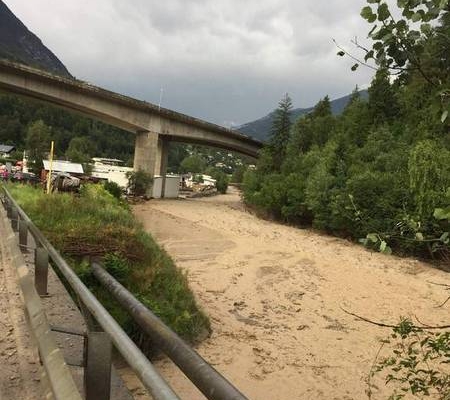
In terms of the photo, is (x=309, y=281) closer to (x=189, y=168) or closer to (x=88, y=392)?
(x=88, y=392)

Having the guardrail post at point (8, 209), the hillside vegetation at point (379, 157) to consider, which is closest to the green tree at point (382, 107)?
the hillside vegetation at point (379, 157)

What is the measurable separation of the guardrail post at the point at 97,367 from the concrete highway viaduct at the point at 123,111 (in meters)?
38.3

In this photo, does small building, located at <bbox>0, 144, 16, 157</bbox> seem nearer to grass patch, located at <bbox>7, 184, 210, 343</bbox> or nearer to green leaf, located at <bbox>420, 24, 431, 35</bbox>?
grass patch, located at <bbox>7, 184, 210, 343</bbox>

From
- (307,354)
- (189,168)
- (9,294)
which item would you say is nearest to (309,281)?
(307,354)

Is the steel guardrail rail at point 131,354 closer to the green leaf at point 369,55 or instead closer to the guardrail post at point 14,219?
the green leaf at point 369,55

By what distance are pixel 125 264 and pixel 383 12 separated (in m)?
7.62

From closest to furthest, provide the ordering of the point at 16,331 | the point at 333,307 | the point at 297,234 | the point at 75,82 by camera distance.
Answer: the point at 16,331 → the point at 333,307 → the point at 297,234 → the point at 75,82

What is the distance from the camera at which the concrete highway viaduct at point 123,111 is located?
125 ft

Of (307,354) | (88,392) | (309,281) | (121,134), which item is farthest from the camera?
(121,134)

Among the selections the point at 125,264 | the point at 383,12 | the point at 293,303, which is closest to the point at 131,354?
the point at 383,12

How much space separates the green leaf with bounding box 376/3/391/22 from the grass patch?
20.9ft

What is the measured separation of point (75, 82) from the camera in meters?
39.6

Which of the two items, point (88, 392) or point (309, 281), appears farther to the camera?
point (309, 281)

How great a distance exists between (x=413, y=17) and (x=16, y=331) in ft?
15.2
